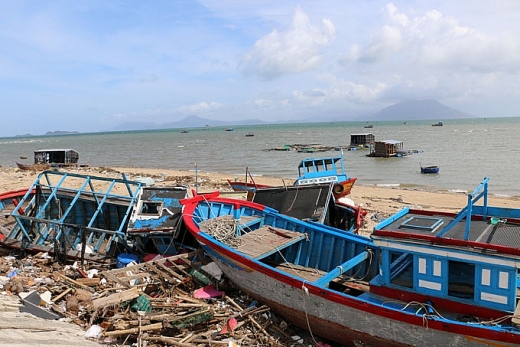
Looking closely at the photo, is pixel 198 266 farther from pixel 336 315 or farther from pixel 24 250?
pixel 24 250

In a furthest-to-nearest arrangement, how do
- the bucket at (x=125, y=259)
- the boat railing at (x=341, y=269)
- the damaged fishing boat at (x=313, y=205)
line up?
1. the damaged fishing boat at (x=313, y=205)
2. the bucket at (x=125, y=259)
3. the boat railing at (x=341, y=269)

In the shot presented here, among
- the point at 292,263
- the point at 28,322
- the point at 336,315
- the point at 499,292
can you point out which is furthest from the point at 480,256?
the point at 28,322

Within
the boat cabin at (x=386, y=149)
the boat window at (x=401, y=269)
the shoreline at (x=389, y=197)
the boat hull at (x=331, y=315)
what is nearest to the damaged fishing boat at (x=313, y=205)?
the shoreline at (x=389, y=197)

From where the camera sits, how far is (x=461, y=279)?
6559 mm

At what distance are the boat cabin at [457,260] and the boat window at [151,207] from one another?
23.8 ft

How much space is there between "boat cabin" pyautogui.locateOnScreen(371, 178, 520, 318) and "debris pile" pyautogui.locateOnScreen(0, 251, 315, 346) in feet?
7.97

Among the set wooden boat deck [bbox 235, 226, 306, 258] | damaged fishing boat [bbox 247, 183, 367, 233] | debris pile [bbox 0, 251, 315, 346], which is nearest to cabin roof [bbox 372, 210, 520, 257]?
wooden boat deck [bbox 235, 226, 306, 258]

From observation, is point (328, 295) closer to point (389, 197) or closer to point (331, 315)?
point (331, 315)

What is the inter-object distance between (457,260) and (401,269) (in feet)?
3.53

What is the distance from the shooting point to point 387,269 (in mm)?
7262

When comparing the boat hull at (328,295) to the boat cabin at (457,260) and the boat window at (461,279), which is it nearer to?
the boat cabin at (457,260)

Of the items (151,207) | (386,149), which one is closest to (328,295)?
(151,207)

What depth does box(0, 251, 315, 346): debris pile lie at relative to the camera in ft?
24.4

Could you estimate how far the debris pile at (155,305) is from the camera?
743cm
